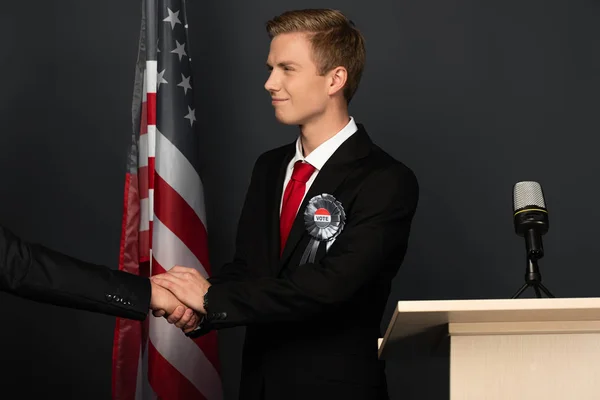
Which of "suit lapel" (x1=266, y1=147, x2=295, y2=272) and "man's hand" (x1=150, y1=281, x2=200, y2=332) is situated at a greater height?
"suit lapel" (x1=266, y1=147, x2=295, y2=272)

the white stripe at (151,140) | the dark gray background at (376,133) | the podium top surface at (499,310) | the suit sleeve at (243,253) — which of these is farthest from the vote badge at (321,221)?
the dark gray background at (376,133)

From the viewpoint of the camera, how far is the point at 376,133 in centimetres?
401

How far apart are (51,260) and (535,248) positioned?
1244mm

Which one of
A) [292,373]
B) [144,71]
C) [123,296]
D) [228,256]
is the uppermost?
[144,71]

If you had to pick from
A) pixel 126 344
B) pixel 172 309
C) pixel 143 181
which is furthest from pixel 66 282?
pixel 143 181

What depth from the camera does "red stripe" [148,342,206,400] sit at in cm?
325

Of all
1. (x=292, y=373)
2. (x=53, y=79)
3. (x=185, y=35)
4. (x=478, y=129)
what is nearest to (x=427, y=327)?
(x=292, y=373)

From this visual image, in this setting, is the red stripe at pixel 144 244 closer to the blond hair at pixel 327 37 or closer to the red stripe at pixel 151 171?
the red stripe at pixel 151 171

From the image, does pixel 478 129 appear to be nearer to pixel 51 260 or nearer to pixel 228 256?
pixel 228 256

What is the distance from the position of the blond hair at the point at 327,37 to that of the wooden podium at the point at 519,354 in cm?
122

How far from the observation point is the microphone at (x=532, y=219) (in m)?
2.32

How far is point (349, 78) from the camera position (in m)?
2.76

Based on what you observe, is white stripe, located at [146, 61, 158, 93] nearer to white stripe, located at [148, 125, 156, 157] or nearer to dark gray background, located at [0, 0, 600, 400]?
white stripe, located at [148, 125, 156, 157]

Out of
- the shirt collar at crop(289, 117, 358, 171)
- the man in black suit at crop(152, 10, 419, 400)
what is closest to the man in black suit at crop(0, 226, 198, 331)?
the man in black suit at crop(152, 10, 419, 400)
